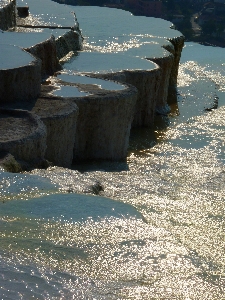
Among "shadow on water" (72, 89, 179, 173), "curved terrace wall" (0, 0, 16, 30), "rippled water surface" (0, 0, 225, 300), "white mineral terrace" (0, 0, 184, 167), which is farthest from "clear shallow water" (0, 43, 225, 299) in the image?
"curved terrace wall" (0, 0, 16, 30)

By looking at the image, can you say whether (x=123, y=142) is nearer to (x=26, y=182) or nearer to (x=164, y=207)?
(x=164, y=207)

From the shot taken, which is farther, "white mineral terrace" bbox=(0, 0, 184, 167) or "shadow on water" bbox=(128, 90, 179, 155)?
"shadow on water" bbox=(128, 90, 179, 155)

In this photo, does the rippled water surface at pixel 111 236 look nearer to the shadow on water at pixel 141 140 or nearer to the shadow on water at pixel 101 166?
the shadow on water at pixel 101 166

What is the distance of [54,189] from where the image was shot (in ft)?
22.0

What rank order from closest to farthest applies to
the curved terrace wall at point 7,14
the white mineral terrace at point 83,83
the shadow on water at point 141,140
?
the white mineral terrace at point 83,83
the shadow on water at point 141,140
the curved terrace wall at point 7,14

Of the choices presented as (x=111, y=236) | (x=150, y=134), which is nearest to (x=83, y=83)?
(x=150, y=134)

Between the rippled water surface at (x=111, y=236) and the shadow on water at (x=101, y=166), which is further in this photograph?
the shadow on water at (x=101, y=166)

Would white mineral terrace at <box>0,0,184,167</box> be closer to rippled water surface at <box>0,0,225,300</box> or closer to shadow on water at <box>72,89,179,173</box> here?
shadow on water at <box>72,89,179,173</box>

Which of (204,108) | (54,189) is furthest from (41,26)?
(54,189)

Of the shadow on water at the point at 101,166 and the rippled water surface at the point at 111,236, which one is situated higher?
the rippled water surface at the point at 111,236

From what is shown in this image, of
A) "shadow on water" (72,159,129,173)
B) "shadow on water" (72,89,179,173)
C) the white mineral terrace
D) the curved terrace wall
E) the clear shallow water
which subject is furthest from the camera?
the curved terrace wall

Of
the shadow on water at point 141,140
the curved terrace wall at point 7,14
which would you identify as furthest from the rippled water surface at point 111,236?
the curved terrace wall at point 7,14

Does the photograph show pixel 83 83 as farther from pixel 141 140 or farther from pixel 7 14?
pixel 7 14

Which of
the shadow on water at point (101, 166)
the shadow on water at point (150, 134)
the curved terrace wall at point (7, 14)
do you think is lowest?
the shadow on water at point (150, 134)
